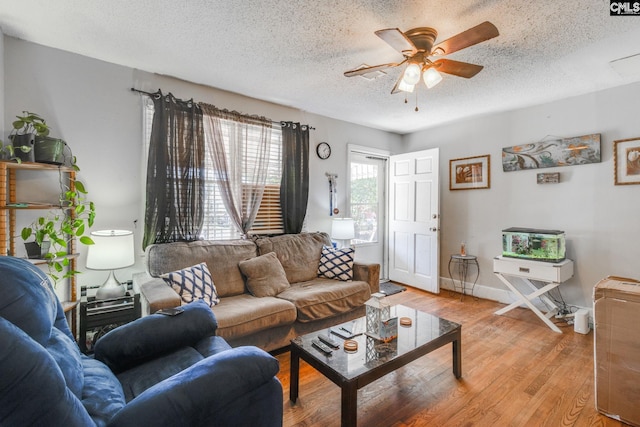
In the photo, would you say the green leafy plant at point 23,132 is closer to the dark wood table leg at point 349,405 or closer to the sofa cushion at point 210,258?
the sofa cushion at point 210,258

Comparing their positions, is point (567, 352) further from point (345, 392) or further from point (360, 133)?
point (360, 133)

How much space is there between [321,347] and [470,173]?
342 centimetres

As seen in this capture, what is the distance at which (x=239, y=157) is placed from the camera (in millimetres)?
3230

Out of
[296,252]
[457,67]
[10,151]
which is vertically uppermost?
[457,67]

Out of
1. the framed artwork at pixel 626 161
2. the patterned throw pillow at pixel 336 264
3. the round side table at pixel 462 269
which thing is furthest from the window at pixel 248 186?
the framed artwork at pixel 626 161

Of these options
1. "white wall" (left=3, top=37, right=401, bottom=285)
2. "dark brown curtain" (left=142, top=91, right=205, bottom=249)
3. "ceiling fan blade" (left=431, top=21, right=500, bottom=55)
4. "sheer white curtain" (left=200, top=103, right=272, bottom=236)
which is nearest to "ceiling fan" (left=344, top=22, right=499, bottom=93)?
"ceiling fan blade" (left=431, top=21, right=500, bottom=55)

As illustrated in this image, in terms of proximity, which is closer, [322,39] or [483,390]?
[483,390]

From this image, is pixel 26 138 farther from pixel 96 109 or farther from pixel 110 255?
pixel 110 255

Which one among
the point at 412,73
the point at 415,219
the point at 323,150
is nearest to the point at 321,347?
the point at 412,73

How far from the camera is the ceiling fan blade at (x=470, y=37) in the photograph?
1592 mm

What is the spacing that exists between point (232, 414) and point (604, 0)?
2.89 meters

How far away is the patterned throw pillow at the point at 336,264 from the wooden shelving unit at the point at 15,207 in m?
2.17

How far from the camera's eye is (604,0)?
1761 millimetres

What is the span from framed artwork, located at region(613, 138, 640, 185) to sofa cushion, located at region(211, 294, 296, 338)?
345 centimetres
